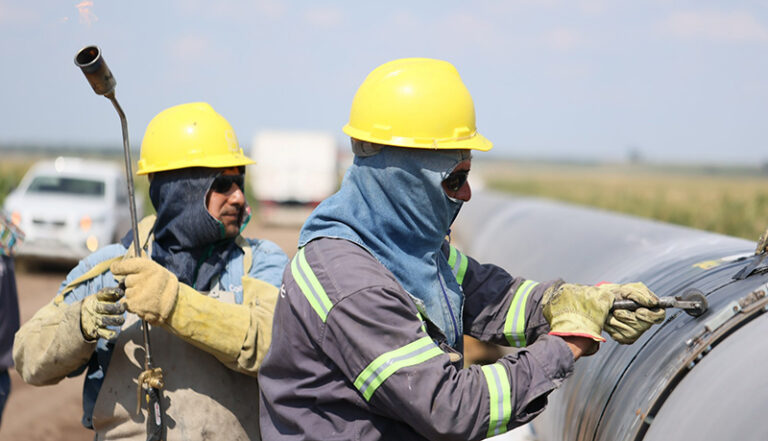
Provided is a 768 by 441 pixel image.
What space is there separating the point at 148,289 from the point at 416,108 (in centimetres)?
102

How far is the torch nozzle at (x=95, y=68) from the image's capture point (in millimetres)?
2527

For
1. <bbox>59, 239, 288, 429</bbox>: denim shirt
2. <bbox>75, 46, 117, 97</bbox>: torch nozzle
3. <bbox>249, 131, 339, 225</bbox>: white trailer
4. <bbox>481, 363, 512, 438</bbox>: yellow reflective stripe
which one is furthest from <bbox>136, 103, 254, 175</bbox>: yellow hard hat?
<bbox>249, 131, 339, 225</bbox>: white trailer

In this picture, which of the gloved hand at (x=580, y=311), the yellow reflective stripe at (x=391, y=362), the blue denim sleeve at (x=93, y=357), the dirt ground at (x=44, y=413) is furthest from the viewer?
the dirt ground at (x=44, y=413)

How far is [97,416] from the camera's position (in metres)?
2.82

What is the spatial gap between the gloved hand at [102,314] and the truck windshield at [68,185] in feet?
39.5

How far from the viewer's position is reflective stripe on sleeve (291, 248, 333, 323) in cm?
208

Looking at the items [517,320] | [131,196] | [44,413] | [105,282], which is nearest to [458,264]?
[517,320]

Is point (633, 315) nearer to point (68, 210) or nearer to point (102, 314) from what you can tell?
point (102, 314)

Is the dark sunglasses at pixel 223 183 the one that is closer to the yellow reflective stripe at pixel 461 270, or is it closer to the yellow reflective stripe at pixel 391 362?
the yellow reflective stripe at pixel 461 270

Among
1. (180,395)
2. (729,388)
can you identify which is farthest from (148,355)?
(729,388)

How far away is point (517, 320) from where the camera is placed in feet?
8.80

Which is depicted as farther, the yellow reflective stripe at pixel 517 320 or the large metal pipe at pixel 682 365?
the yellow reflective stripe at pixel 517 320

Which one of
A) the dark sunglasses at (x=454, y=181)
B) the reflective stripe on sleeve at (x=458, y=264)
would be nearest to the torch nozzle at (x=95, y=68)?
the dark sunglasses at (x=454, y=181)

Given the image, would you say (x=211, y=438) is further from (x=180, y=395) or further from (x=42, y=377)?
(x=42, y=377)
